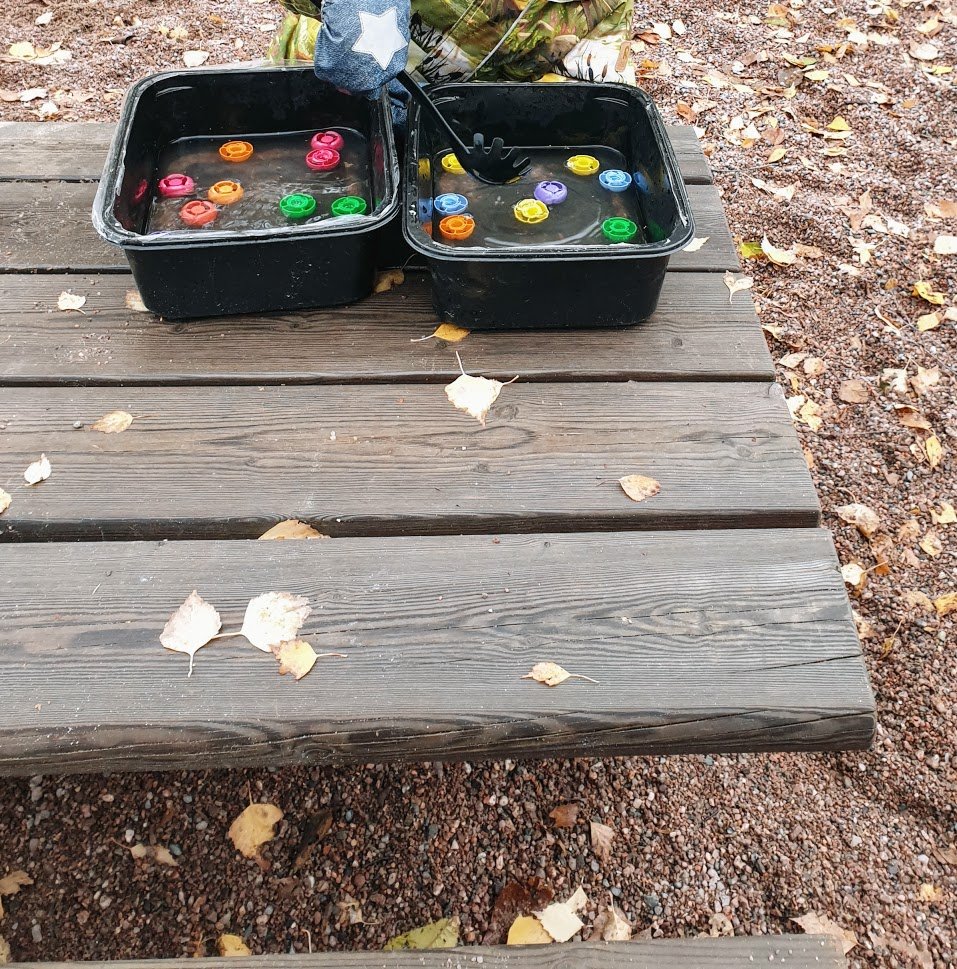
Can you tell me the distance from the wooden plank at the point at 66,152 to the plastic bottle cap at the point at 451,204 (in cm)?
60

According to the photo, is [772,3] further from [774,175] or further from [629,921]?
[629,921]

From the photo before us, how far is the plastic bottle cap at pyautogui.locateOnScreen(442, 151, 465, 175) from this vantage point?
5.47 feet

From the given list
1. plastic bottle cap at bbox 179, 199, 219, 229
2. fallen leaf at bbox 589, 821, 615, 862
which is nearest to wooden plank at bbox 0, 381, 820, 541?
plastic bottle cap at bbox 179, 199, 219, 229

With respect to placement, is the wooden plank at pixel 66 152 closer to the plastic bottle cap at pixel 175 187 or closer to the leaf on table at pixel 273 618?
the plastic bottle cap at pixel 175 187

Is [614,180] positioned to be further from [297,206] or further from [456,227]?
[297,206]

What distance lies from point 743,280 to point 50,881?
1724 millimetres

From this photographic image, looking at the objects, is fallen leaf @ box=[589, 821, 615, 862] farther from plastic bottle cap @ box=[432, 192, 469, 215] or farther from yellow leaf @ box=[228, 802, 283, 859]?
plastic bottle cap @ box=[432, 192, 469, 215]

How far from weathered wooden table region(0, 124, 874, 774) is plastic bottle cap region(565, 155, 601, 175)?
337 mm

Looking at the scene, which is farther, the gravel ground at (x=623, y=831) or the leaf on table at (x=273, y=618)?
the gravel ground at (x=623, y=831)

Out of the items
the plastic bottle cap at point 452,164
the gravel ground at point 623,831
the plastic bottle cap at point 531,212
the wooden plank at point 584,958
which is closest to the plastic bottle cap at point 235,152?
the plastic bottle cap at point 452,164

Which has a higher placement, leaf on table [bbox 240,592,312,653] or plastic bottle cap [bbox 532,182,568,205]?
plastic bottle cap [bbox 532,182,568,205]

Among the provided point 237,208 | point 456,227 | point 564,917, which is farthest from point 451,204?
point 564,917

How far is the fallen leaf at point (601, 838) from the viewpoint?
1.55 m

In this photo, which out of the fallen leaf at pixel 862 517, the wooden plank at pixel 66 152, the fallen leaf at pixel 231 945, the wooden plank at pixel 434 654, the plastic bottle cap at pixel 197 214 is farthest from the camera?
the fallen leaf at pixel 862 517
